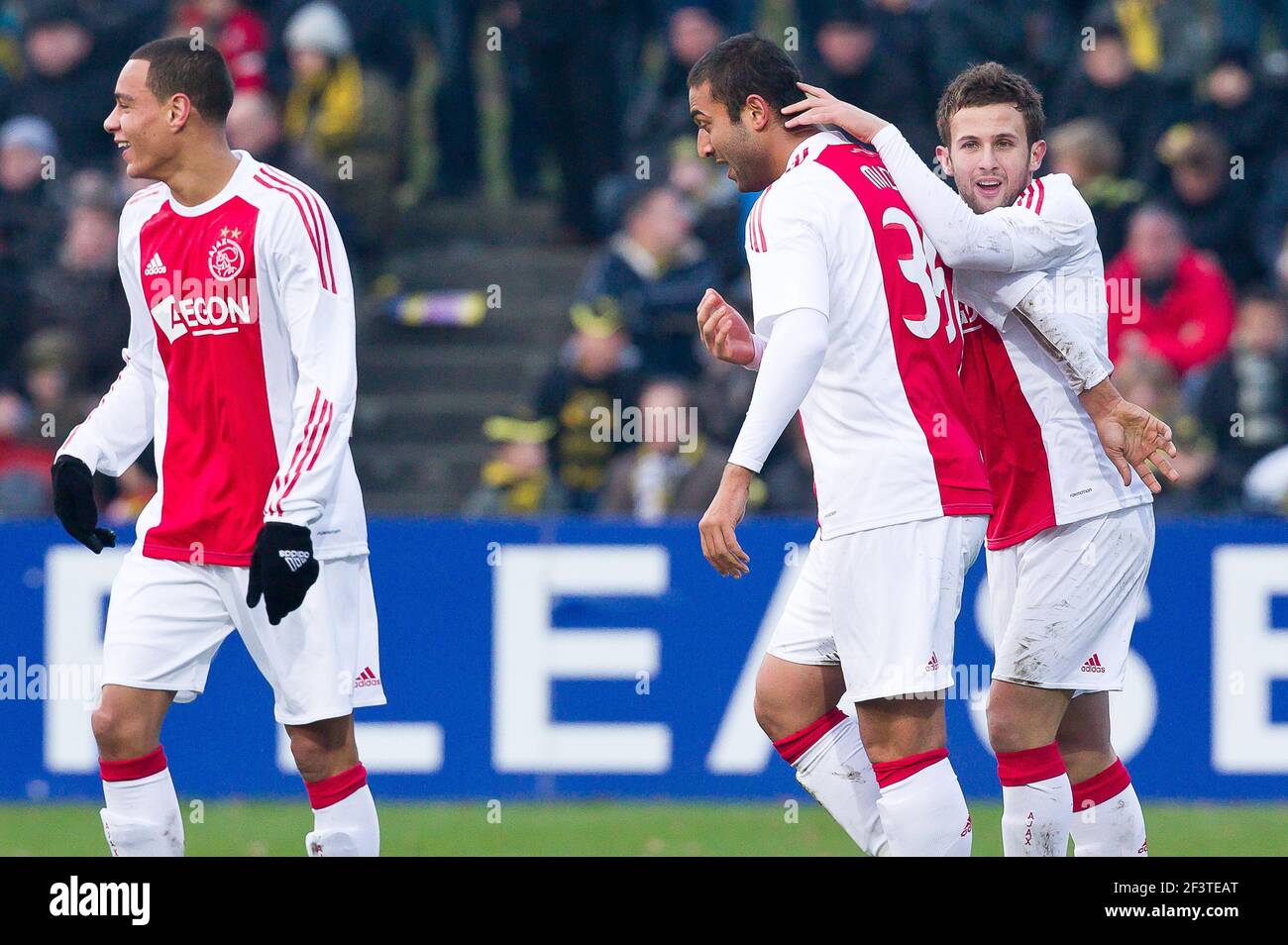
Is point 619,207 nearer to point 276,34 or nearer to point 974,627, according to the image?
point 276,34

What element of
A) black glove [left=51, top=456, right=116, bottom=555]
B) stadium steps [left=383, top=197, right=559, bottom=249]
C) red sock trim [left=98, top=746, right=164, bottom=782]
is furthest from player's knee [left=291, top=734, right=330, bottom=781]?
stadium steps [left=383, top=197, right=559, bottom=249]

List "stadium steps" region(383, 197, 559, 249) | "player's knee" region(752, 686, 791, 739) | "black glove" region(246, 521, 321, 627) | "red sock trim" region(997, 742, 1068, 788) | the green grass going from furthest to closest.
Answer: "stadium steps" region(383, 197, 559, 249)
the green grass
"red sock trim" region(997, 742, 1068, 788)
"player's knee" region(752, 686, 791, 739)
"black glove" region(246, 521, 321, 627)

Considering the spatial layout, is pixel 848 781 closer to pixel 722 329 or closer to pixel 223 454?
pixel 722 329

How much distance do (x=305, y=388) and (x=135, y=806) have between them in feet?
3.74

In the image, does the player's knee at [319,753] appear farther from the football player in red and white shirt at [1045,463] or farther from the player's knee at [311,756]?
the football player in red and white shirt at [1045,463]

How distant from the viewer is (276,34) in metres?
11.8

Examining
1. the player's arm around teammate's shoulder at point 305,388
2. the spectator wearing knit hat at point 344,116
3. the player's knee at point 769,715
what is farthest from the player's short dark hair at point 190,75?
the spectator wearing knit hat at point 344,116

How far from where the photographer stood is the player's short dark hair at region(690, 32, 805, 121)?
4.91 metres

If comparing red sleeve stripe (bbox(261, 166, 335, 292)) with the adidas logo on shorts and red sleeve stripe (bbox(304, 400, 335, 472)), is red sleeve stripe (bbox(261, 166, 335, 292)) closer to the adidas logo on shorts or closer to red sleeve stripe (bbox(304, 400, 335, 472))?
red sleeve stripe (bbox(304, 400, 335, 472))

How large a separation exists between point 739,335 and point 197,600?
1.53 m

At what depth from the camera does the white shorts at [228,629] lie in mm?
5020

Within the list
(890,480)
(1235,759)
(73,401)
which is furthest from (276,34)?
(890,480)

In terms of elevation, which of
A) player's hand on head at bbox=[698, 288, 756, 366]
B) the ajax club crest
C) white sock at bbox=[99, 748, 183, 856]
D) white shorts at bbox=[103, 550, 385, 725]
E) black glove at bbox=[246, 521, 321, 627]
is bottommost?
white sock at bbox=[99, 748, 183, 856]

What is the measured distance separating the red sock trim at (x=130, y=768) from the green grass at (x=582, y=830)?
2.22 m
